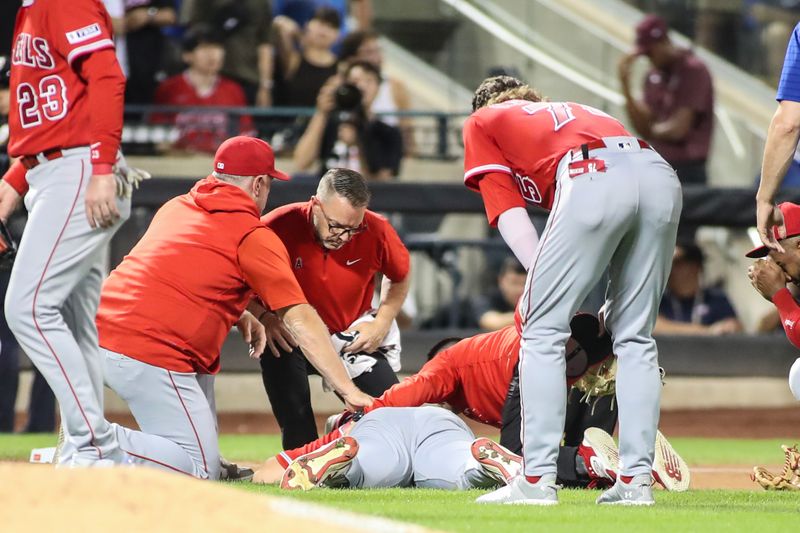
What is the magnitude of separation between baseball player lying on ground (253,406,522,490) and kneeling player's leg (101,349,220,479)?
0.29m

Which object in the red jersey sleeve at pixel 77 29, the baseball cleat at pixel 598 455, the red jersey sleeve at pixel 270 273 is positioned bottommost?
the baseball cleat at pixel 598 455

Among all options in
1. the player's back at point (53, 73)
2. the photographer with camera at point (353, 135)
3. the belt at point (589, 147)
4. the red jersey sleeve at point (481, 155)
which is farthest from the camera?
the photographer with camera at point (353, 135)

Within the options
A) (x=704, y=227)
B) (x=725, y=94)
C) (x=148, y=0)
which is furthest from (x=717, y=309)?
(x=148, y=0)

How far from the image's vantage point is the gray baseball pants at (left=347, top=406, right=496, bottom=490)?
540cm

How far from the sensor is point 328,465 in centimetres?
520

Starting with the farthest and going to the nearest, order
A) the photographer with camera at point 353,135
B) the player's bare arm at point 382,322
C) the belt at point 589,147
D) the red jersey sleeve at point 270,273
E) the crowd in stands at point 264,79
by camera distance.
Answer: the crowd in stands at point 264,79 < the photographer with camera at point 353,135 < the player's bare arm at point 382,322 < the red jersey sleeve at point 270,273 < the belt at point 589,147

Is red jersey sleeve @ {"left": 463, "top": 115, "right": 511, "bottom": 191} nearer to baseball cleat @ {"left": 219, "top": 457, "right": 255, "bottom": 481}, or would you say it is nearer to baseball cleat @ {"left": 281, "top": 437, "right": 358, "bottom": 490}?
baseball cleat @ {"left": 281, "top": 437, "right": 358, "bottom": 490}

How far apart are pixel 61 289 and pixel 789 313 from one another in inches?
124

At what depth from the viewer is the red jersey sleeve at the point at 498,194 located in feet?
15.5

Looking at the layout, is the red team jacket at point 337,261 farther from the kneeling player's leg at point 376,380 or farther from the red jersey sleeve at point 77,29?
the red jersey sleeve at point 77,29

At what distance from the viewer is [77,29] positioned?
5129 millimetres

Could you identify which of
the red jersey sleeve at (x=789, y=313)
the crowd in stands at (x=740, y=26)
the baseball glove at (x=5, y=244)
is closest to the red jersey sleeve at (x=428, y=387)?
the red jersey sleeve at (x=789, y=313)

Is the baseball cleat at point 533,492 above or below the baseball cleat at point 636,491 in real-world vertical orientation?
above

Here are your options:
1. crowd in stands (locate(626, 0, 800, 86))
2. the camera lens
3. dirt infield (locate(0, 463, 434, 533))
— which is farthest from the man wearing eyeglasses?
crowd in stands (locate(626, 0, 800, 86))
